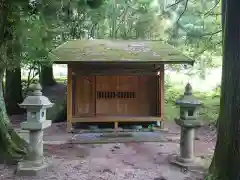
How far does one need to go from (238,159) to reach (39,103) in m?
3.46

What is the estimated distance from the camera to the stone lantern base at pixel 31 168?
5.73 m

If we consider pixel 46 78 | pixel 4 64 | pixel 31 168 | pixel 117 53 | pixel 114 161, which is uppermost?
pixel 117 53

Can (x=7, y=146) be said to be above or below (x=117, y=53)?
below

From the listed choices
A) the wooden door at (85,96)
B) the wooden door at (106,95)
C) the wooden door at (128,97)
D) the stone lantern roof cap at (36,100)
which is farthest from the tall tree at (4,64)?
the wooden door at (128,97)

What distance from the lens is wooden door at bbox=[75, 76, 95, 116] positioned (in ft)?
33.2

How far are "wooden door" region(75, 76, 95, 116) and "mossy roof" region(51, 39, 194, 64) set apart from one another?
0.92m

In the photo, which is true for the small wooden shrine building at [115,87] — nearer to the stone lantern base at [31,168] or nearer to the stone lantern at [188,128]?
the stone lantern at [188,128]

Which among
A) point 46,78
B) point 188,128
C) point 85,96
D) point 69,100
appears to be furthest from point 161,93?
point 46,78

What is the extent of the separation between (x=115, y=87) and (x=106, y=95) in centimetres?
37

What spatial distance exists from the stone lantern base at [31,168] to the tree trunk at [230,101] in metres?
3.00

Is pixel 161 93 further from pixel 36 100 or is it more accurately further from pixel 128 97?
pixel 36 100

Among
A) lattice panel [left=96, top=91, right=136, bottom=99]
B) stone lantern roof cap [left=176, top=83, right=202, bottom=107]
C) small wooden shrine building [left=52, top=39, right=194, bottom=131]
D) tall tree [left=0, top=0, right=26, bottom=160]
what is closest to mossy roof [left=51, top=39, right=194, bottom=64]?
small wooden shrine building [left=52, top=39, right=194, bottom=131]

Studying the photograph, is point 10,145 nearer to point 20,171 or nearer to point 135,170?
point 20,171

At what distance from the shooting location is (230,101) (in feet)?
15.8
